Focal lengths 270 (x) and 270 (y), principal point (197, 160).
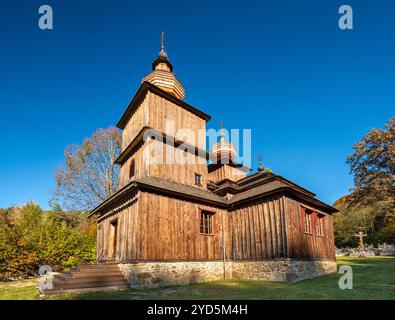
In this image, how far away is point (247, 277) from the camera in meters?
13.1

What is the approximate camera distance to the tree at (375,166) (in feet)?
88.2

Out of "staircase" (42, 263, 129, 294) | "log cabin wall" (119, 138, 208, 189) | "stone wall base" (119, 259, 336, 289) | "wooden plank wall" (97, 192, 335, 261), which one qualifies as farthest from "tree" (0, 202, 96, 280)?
"stone wall base" (119, 259, 336, 289)

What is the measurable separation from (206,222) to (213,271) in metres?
2.38

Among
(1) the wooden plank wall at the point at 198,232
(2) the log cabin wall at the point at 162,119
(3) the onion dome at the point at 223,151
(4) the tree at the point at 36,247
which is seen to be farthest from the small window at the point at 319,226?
(4) the tree at the point at 36,247

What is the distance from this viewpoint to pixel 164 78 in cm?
1816

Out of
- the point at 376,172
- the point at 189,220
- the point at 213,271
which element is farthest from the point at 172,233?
the point at 376,172

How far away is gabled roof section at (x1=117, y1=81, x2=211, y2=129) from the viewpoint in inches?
622

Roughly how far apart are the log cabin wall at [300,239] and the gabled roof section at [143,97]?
28.8 ft

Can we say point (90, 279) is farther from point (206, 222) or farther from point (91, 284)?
point (206, 222)

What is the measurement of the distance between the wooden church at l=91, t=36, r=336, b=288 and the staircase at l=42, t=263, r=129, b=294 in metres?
0.45

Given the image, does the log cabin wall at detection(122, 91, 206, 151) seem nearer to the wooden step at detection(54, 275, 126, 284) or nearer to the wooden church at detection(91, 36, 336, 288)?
the wooden church at detection(91, 36, 336, 288)
